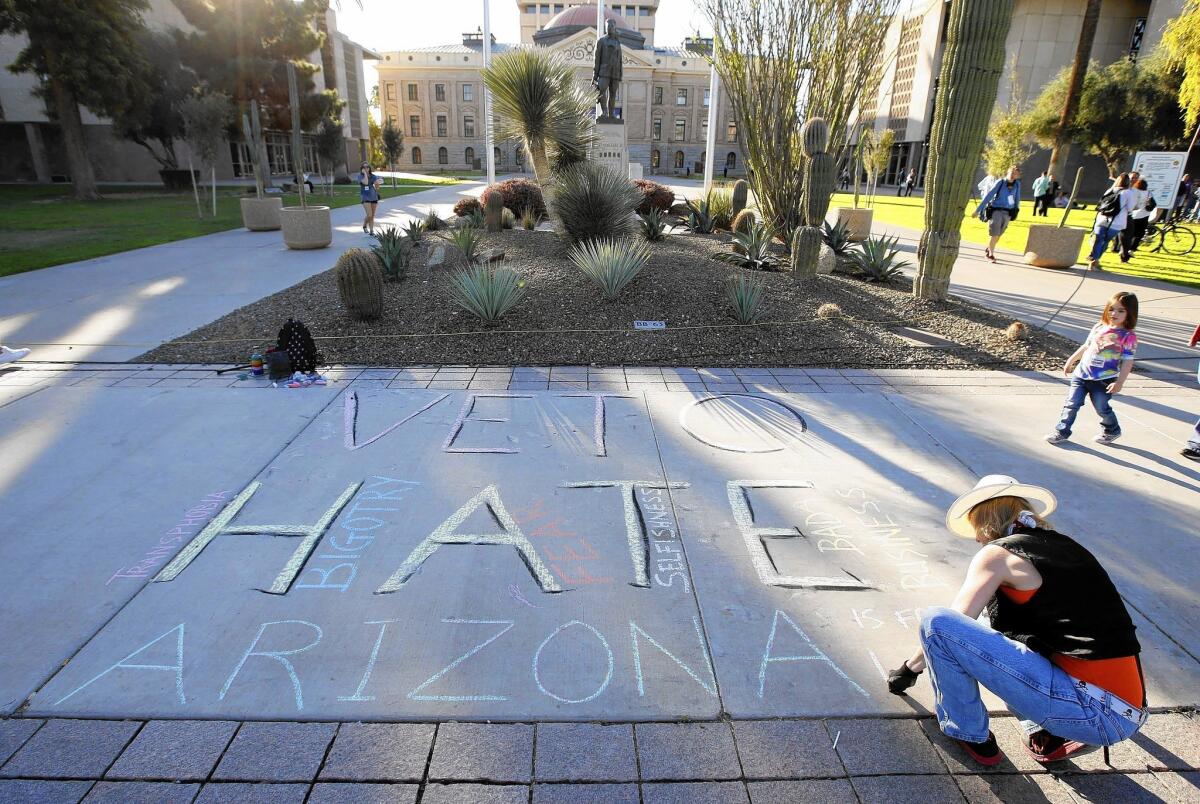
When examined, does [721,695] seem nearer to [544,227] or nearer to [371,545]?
[371,545]

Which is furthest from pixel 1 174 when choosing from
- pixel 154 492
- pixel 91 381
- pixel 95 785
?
pixel 95 785

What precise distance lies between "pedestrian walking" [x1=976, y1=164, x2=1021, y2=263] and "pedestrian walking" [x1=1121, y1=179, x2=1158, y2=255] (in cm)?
210

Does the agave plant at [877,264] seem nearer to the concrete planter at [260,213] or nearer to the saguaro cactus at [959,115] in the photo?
the saguaro cactus at [959,115]

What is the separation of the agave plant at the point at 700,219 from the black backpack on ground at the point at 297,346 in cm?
1055

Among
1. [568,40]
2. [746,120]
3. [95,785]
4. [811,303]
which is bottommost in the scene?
[95,785]

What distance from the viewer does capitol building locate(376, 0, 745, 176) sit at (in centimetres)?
7469

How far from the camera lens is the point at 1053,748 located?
2.36m

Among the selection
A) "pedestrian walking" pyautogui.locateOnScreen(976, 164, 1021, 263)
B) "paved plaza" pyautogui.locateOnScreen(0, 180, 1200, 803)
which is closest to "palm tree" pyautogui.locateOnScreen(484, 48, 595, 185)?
"pedestrian walking" pyautogui.locateOnScreen(976, 164, 1021, 263)

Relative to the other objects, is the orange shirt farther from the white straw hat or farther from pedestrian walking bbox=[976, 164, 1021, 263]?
pedestrian walking bbox=[976, 164, 1021, 263]

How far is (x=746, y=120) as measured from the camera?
43.9 ft

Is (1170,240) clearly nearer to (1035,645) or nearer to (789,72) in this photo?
(789,72)

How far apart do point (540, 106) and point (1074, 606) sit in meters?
14.1

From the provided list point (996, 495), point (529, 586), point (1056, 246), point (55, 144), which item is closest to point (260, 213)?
point (529, 586)

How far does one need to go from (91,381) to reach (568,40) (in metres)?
63.2
